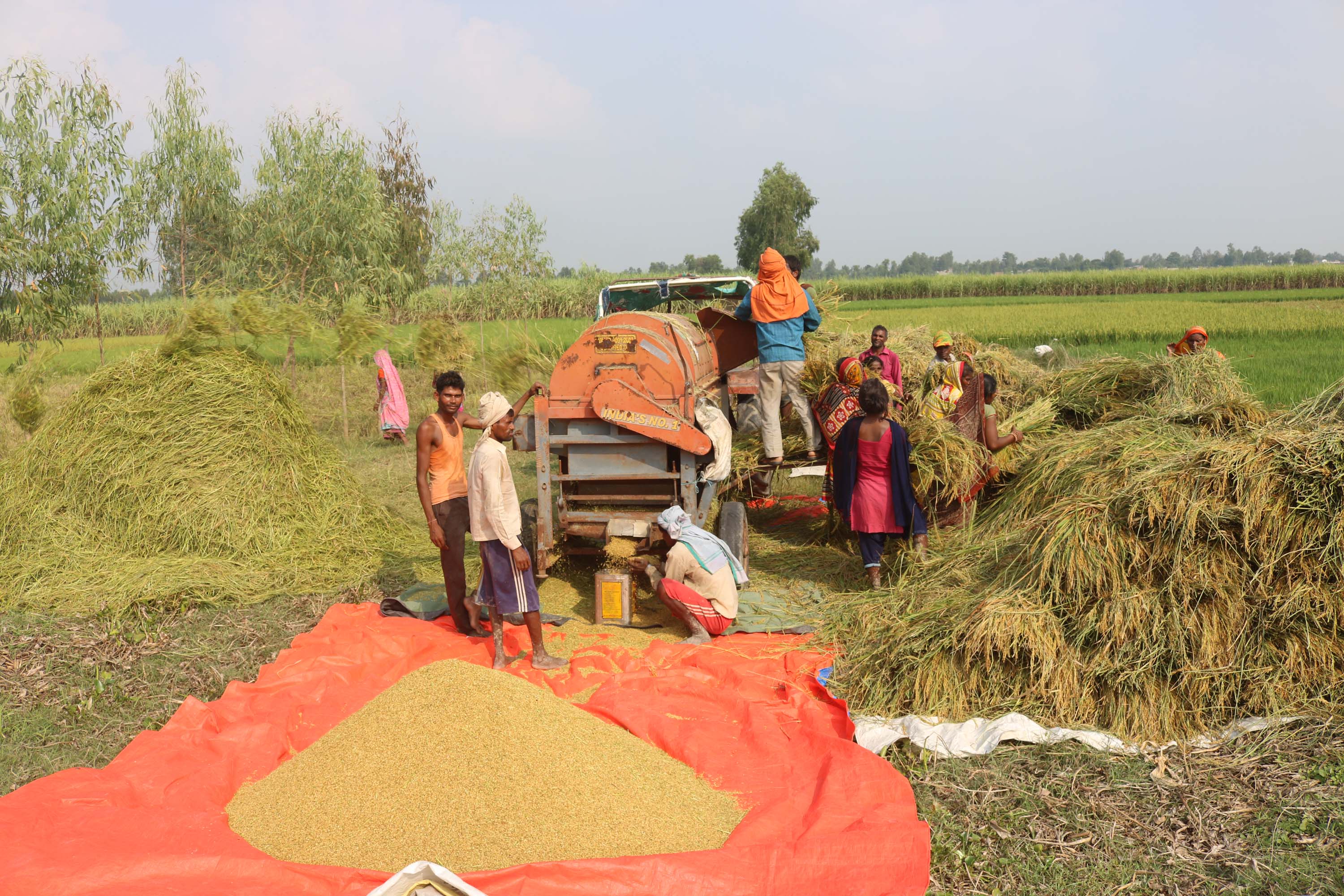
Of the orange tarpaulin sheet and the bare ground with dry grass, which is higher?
the orange tarpaulin sheet

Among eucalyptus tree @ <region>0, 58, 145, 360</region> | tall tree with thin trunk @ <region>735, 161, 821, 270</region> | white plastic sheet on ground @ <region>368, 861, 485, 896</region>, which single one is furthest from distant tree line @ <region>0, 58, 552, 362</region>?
tall tree with thin trunk @ <region>735, 161, 821, 270</region>

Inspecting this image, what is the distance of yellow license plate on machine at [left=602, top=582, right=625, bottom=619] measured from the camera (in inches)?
227

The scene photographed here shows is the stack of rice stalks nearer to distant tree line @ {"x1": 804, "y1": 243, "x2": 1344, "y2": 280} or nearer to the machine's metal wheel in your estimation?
the machine's metal wheel

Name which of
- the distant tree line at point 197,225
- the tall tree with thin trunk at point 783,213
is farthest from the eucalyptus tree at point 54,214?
the tall tree with thin trunk at point 783,213

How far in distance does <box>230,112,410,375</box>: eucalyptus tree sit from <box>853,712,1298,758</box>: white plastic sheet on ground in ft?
38.3

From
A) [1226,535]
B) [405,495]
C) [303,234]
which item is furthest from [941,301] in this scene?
[1226,535]

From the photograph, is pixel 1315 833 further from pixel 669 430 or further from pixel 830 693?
pixel 669 430

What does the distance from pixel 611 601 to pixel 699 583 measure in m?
0.68

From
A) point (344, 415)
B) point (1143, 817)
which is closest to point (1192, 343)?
point (1143, 817)

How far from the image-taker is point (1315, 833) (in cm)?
334

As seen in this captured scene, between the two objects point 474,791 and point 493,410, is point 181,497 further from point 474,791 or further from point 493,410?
point 474,791

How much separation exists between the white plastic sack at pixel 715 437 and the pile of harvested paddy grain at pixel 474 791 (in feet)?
7.32

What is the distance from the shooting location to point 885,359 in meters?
7.18

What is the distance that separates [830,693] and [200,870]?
2.85 metres
